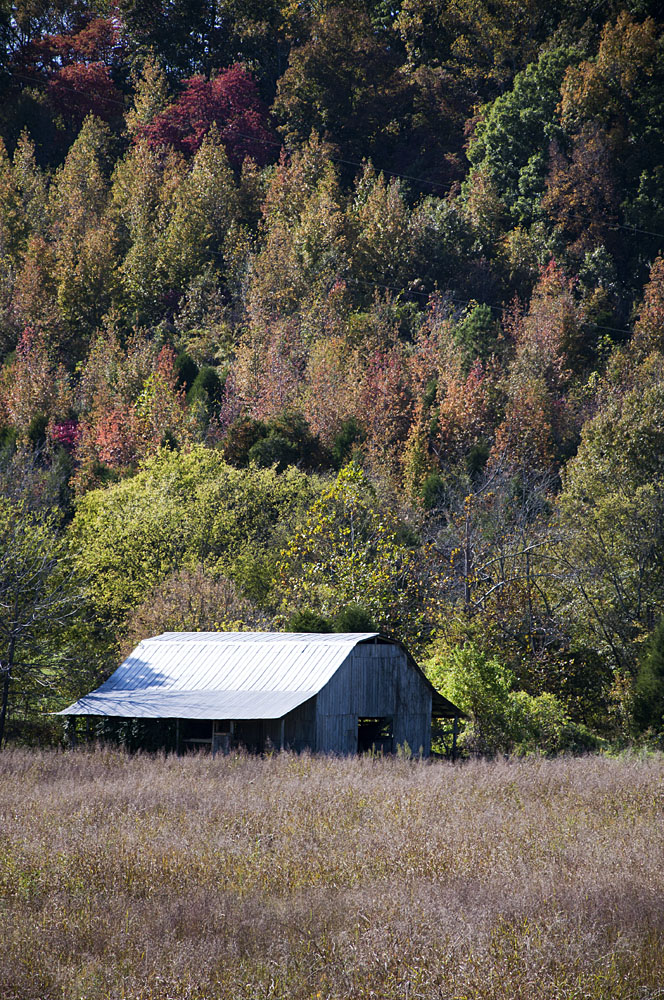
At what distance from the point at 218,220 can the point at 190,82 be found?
2941cm

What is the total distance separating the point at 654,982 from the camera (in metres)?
8.69

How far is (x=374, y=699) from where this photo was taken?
1171 inches

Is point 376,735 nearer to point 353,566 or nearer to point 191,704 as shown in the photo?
point 191,704

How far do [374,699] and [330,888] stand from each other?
18.4m

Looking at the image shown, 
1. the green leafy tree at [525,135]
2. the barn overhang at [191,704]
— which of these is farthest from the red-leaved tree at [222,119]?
the barn overhang at [191,704]

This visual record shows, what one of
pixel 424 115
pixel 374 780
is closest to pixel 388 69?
pixel 424 115

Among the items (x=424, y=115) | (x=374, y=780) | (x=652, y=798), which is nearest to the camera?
(x=652, y=798)

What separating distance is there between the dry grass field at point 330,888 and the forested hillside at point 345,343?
13276 millimetres

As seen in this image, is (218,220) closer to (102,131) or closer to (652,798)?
(102,131)

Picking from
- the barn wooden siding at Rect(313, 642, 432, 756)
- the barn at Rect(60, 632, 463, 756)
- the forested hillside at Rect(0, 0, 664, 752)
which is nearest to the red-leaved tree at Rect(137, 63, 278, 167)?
the forested hillside at Rect(0, 0, 664, 752)

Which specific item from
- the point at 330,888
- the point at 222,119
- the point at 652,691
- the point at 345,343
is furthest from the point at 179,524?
the point at 222,119

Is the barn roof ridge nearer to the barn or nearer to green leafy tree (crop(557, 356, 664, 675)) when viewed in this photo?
the barn

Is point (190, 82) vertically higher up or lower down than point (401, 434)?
higher up

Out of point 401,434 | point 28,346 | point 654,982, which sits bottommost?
point 654,982
